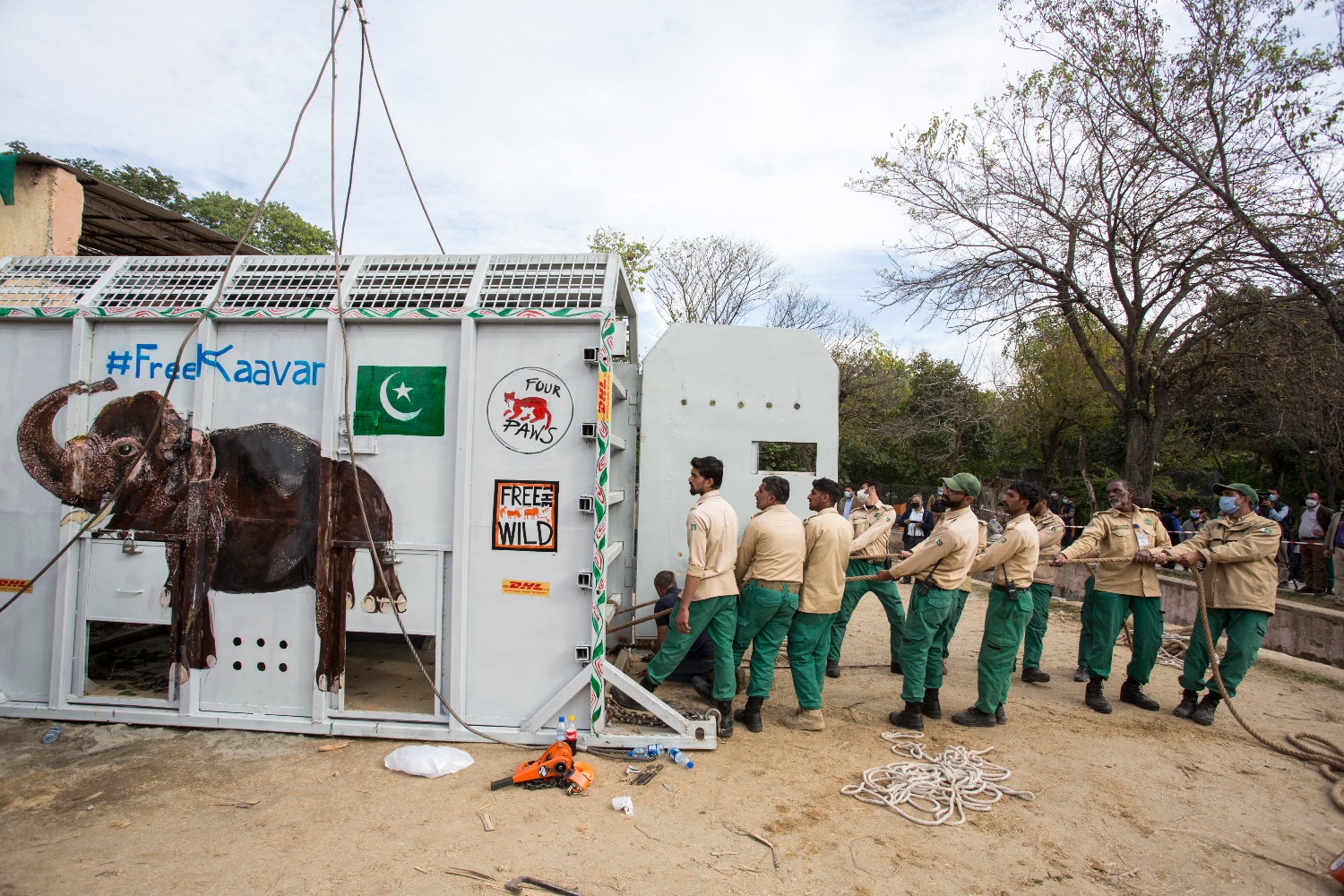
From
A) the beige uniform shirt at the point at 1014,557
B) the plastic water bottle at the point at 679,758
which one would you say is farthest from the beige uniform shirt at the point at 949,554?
the plastic water bottle at the point at 679,758

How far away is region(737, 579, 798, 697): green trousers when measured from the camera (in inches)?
190

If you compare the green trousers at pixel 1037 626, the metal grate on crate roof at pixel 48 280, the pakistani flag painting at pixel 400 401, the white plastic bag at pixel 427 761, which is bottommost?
the white plastic bag at pixel 427 761

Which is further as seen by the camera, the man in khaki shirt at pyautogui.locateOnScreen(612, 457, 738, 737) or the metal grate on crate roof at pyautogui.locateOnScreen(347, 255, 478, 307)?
the man in khaki shirt at pyautogui.locateOnScreen(612, 457, 738, 737)

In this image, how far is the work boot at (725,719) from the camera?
15.3ft

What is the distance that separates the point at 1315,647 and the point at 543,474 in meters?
8.27

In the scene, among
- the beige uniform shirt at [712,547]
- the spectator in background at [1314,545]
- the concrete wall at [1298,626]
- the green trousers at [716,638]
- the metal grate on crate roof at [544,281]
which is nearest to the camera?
the metal grate on crate roof at [544,281]

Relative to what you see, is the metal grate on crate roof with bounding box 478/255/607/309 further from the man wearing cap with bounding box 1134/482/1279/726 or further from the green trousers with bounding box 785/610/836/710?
the man wearing cap with bounding box 1134/482/1279/726

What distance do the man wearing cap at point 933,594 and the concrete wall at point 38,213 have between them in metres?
6.60

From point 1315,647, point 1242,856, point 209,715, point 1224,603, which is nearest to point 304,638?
point 209,715

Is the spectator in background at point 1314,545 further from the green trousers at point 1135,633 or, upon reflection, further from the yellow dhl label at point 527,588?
the yellow dhl label at point 527,588

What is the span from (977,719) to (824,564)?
61.9 inches

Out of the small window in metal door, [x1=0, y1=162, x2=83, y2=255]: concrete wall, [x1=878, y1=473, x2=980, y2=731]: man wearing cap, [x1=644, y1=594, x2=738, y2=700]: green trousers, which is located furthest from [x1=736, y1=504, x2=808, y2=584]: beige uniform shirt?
the small window in metal door

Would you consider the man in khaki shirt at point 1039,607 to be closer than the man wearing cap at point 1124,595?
No

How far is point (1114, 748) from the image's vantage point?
15.5 ft
